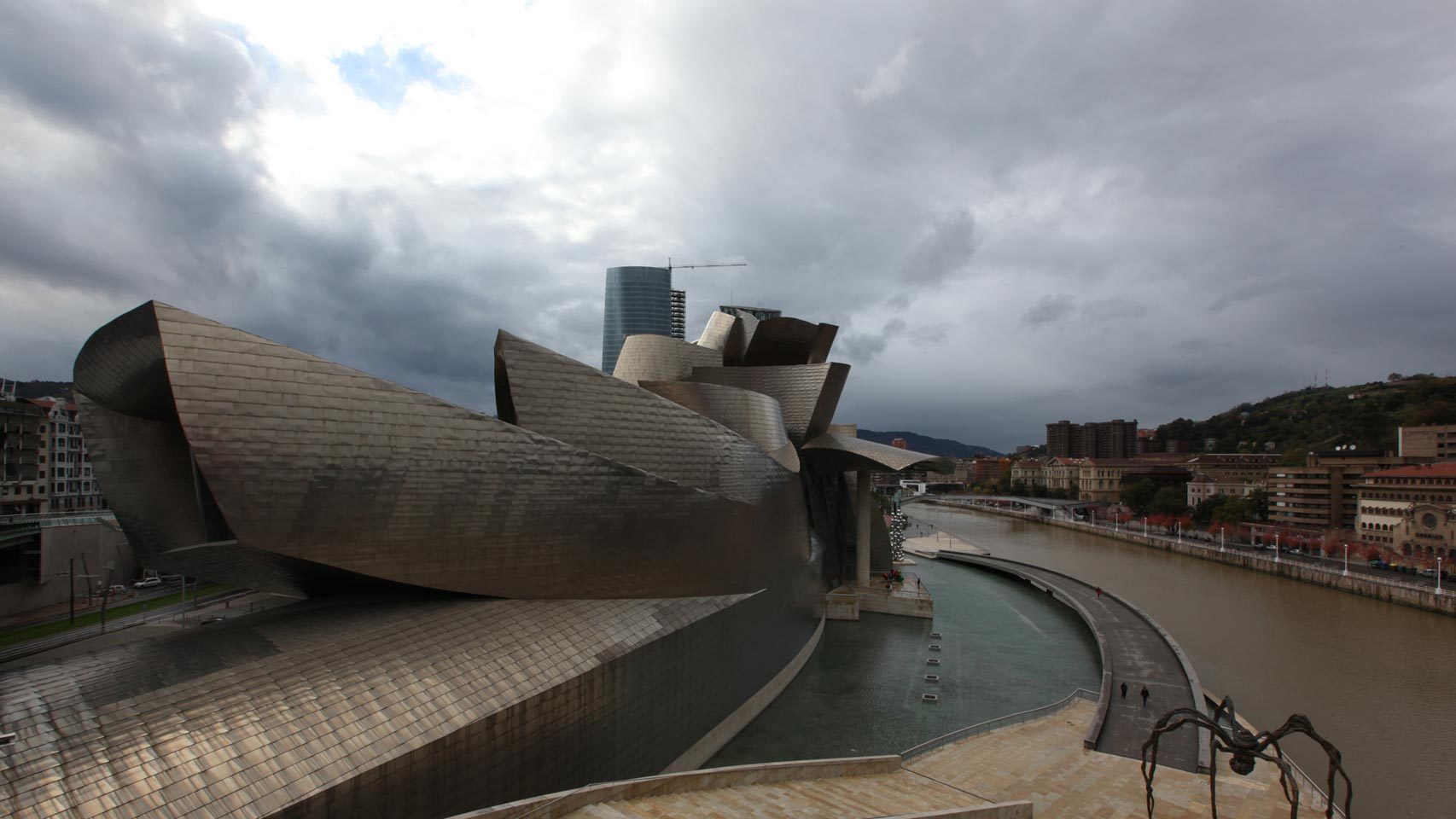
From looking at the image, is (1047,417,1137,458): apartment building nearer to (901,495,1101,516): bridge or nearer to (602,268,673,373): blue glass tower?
(901,495,1101,516): bridge

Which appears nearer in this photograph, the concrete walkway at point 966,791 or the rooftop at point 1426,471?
the concrete walkway at point 966,791

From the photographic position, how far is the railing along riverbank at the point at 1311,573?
31625 millimetres

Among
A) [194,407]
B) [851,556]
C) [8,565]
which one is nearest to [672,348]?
[851,556]

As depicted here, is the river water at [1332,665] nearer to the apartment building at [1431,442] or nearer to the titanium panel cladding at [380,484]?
the titanium panel cladding at [380,484]

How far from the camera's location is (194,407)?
8.81 meters

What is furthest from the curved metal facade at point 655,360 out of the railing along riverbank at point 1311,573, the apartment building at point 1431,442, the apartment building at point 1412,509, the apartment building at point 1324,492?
the apartment building at point 1431,442

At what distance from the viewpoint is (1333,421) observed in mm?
86688

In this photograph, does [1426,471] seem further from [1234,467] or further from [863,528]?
[1234,467]

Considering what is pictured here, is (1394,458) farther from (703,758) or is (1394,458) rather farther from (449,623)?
(449,623)

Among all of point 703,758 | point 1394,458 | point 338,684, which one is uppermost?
point 1394,458

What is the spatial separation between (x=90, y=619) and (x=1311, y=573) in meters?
59.5

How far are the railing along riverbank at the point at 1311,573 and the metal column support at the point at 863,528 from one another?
87.5 feet

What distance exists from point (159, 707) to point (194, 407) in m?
3.66

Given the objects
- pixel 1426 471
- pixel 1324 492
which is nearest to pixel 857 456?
pixel 1426 471
